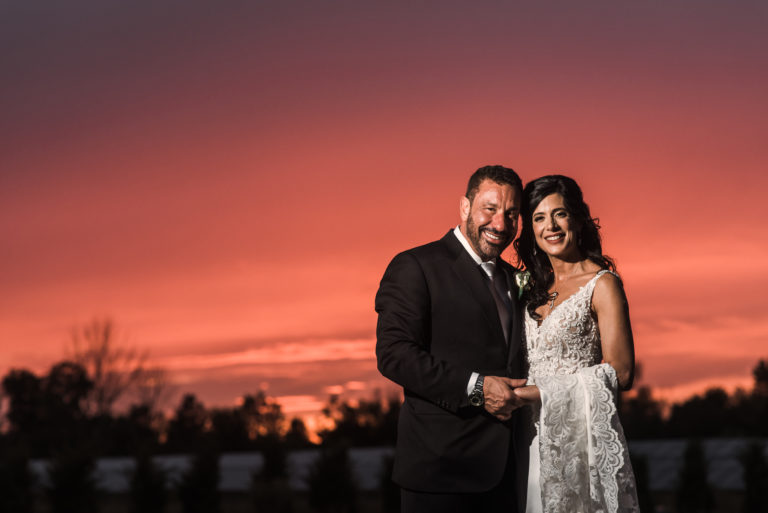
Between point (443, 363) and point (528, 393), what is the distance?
59 centimetres

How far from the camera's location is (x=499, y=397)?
4.79m

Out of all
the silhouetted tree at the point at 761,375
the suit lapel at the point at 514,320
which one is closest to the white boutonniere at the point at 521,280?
the suit lapel at the point at 514,320

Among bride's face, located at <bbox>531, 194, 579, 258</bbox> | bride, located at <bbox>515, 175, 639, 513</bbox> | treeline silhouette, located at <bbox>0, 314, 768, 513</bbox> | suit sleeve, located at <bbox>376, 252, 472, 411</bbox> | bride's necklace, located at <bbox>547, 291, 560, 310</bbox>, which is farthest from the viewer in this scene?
treeline silhouette, located at <bbox>0, 314, 768, 513</bbox>

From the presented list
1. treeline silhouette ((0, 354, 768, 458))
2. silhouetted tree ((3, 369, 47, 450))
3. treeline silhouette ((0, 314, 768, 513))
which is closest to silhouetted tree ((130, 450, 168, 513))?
treeline silhouette ((0, 314, 768, 513))

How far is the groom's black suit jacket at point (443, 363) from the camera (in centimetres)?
482

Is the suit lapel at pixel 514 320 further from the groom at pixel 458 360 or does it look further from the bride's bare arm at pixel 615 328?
the bride's bare arm at pixel 615 328

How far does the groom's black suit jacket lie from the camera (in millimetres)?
4820

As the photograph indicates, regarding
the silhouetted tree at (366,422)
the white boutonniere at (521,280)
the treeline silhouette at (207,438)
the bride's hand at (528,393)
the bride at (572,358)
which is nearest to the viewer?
the bride's hand at (528,393)

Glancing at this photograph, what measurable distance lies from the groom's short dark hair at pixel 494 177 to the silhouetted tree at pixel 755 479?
56.6ft

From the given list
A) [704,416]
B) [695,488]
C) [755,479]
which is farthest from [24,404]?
[755,479]

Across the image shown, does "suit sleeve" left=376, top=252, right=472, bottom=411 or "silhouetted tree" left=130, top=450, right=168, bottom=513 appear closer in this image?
"suit sleeve" left=376, top=252, right=472, bottom=411

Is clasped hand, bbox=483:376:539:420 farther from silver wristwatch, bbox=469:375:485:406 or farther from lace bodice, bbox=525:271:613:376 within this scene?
lace bodice, bbox=525:271:613:376

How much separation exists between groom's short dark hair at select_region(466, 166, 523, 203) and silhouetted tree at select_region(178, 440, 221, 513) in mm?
16472

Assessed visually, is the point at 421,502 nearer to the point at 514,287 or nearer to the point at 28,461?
the point at 514,287
